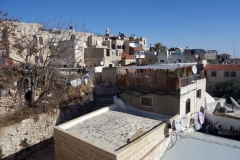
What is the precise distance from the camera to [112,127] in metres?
10.0

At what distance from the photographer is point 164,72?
36.9 ft

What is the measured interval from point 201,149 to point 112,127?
485 cm

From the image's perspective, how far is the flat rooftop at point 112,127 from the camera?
861 centimetres

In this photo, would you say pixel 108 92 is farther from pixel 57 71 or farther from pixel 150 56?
pixel 150 56

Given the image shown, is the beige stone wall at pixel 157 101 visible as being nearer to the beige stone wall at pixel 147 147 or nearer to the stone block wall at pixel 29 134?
the beige stone wall at pixel 147 147

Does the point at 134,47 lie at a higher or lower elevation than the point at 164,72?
higher

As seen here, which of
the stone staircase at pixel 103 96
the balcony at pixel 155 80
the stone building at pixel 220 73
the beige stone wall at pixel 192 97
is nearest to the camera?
the balcony at pixel 155 80

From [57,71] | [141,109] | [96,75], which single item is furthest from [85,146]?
[96,75]

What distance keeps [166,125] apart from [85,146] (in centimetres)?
454

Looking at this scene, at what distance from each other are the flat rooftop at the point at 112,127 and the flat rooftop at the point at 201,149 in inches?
65.4

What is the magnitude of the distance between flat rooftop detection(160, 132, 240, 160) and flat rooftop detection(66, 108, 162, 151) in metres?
1.66

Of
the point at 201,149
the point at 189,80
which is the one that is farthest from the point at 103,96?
the point at 201,149

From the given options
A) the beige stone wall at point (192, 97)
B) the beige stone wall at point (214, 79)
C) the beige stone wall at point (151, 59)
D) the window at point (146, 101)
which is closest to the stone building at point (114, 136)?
the window at point (146, 101)

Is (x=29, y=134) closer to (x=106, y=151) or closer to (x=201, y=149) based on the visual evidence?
(x=106, y=151)
